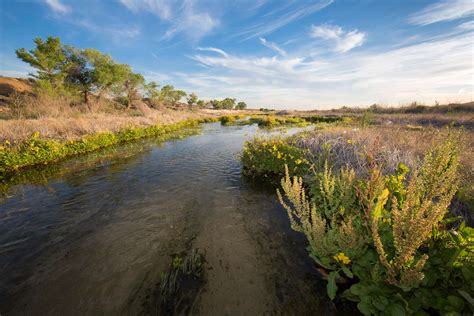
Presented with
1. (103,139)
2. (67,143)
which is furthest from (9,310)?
(103,139)

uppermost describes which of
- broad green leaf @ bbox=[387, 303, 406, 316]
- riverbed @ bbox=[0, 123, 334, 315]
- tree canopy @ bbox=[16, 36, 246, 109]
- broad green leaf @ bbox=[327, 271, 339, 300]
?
tree canopy @ bbox=[16, 36, 246, 109]

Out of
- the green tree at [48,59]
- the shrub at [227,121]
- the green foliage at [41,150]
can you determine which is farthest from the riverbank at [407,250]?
the green tree at [48,59]

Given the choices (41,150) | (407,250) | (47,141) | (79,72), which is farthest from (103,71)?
(407,250)

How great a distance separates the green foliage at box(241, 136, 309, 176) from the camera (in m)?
7.02

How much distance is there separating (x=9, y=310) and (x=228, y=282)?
10.6 ft

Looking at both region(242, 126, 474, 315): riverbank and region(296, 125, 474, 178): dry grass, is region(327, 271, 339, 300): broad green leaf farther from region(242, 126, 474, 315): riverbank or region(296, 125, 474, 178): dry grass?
region(296, 125, 474, 178): dry grass

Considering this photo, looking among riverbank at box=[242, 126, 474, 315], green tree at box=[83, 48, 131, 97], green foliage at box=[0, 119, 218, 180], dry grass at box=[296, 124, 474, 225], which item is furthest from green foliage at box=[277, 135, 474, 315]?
green tree at box=[83, 48, 131, 97]

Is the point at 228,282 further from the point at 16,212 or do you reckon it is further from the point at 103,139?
the point at 103,139

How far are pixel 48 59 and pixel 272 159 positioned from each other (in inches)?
1604

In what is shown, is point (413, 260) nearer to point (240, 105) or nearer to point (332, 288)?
point (332, 288)

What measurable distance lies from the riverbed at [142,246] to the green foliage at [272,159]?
84 cm

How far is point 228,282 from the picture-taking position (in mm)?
2988

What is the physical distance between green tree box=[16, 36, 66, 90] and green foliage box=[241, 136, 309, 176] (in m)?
34.8

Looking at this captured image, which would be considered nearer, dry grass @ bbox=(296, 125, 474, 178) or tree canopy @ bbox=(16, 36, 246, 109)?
dry grass @ bbox=(296, 125, 474, 178)
